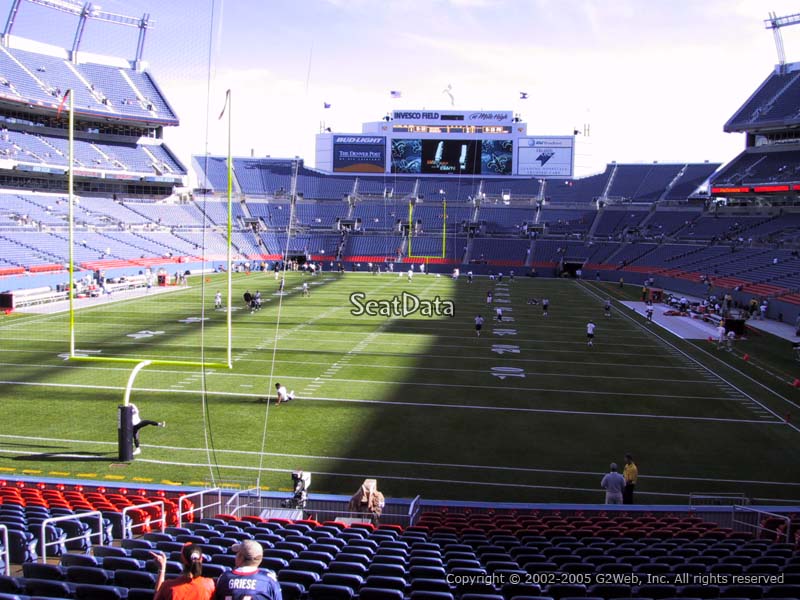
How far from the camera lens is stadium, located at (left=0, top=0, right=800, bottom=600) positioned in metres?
6.90

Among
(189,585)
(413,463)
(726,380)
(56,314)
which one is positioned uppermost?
(189,585)

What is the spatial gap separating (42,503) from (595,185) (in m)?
67.4

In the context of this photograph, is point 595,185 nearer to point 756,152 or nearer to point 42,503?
point 756,152

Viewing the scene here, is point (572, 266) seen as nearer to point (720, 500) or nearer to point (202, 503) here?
point (720, 500)

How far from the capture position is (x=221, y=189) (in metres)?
69.3

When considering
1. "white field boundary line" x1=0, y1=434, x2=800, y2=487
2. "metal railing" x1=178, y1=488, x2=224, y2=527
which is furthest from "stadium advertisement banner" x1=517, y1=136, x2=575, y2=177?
"metal railing" x1=178, y1=488, x2=224, y2=527

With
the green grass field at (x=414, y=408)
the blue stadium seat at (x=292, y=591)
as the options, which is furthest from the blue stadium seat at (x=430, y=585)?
the green grass field at (x=414, y=408)

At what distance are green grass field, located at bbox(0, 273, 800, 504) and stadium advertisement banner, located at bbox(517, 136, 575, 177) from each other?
44.1 metres

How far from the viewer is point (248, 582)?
12.2ft

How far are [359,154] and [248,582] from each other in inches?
2823

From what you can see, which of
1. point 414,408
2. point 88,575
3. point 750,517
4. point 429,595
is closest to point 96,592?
point 88,575

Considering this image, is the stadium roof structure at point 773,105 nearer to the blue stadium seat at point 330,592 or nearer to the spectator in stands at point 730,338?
the spectator in stands at point 730,338

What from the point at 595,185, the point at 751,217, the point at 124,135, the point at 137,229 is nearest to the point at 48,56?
the point at 124,135

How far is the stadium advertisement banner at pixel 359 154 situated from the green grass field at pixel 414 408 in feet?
150
